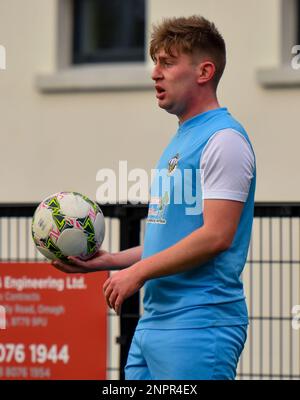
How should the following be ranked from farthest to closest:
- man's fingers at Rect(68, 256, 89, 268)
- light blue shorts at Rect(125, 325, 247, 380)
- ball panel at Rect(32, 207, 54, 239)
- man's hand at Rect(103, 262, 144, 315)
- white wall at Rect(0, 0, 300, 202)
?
1. white wall at Rect(0, 0, 300, 202)
2. ball panel at Rect(32, 207, 54, 239)
3. man's fingers at Rect(68, 256, 89, 268)
4. light blue shorts at Rect(125, 325, 247, 380)
5. man's hand at Rect(103, 262, 144, 315)

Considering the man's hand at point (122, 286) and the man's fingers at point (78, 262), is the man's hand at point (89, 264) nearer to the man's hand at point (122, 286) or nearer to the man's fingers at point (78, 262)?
the man's fingers at point (78, 262)

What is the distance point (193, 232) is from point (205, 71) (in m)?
0.62

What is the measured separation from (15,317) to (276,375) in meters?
1.64

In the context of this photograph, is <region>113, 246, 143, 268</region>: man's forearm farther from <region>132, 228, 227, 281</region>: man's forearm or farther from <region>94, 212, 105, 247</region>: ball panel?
<region>132, 228, 227, 281</region>: man's forearm

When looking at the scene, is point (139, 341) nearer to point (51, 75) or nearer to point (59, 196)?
point (59, 196)

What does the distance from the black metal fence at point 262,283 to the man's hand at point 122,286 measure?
2.95 meters

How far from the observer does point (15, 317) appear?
7586 mm

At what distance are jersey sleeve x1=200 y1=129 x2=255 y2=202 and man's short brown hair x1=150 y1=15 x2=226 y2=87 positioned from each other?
0.98 feet

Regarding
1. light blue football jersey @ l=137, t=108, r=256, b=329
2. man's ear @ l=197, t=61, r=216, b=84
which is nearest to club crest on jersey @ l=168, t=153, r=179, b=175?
light blue football jersey @ l=137, t=108, r=256, b=329

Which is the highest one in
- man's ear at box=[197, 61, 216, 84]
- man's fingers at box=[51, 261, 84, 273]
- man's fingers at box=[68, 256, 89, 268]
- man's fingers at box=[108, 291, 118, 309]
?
man's ear at box=[197, 61, 216, 84]

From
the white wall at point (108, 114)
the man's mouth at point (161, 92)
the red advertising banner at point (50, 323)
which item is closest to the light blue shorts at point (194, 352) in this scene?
the man's mouth at point (161, 92)

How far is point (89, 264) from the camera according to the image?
4902 mm

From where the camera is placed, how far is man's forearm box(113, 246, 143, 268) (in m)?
4.94

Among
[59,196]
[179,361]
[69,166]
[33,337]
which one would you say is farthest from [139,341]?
[69,166]
